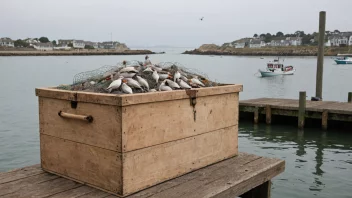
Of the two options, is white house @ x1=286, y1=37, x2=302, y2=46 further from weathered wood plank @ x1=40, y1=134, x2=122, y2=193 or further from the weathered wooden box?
weathered wood plank @ x1=40, y1=134, x2=122, y2=193

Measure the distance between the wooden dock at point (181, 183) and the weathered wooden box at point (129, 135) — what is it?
9cm

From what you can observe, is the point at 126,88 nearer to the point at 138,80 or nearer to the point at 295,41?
the point at 138,80

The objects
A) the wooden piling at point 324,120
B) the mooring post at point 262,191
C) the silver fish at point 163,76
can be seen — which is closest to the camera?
the silver fish at point 163,76

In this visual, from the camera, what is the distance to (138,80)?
13.9 feet

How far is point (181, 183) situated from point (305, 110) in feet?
41.6

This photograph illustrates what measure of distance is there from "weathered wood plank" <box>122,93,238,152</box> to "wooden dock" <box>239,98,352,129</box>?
11.3 m

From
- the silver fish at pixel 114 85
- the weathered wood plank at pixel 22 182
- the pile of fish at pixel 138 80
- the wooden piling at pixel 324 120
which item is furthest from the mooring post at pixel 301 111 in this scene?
the weathered wood plank at pixel 22 182

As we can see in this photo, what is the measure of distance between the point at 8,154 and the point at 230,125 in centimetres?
1010

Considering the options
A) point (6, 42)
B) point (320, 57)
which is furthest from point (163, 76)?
point (6, 42)

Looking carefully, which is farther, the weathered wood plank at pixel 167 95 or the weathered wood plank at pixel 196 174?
the weathered wood plank at pixel 196 174

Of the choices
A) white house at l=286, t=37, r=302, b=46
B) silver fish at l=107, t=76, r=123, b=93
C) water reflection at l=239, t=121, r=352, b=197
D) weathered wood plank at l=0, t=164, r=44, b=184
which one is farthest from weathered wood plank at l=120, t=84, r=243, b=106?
white house at l=286, t=37, r=302, b=46

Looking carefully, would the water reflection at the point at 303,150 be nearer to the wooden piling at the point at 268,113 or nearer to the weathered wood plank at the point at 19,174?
the wooden piling at the point at 268,113

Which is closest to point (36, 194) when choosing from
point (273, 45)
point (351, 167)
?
point (351, 167)

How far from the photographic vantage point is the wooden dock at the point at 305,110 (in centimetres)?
1495
